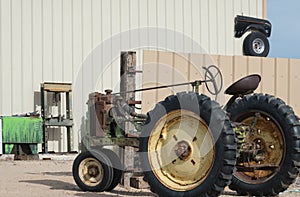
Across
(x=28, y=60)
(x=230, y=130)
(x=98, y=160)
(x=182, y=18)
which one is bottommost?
(x=98, y=160)

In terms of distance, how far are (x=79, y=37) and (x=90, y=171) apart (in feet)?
32.3

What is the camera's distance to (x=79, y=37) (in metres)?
18.2

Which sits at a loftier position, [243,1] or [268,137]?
[243,1]

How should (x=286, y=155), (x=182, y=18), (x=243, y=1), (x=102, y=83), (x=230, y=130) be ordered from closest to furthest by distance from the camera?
(x=230, y=130) < (x=286, y=155) < (x=102, y=83) < (x=182, y=18) < (x=243, y=1)

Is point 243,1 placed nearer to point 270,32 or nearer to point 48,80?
point 270,32

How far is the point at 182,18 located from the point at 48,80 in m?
4.75

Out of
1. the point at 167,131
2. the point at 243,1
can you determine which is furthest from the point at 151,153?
the point at 243,1

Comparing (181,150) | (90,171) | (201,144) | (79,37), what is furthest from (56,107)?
(201,144)

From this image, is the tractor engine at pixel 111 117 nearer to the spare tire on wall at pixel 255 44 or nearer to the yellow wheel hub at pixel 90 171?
the yellow wheel hub at pixel 90 171

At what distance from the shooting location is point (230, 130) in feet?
21.9

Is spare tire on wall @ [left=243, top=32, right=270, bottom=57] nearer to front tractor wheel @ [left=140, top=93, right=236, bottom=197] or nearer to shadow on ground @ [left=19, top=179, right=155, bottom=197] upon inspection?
shadow on ground @ [left=19, top=179, right=155, bottom=197]

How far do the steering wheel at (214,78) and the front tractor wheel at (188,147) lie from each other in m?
4.03

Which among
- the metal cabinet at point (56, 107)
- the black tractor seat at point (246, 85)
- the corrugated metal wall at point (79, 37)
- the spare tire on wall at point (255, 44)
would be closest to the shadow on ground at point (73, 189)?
the black tractor seat at point (246, 85)

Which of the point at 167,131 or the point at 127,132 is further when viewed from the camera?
the point at 127,132
